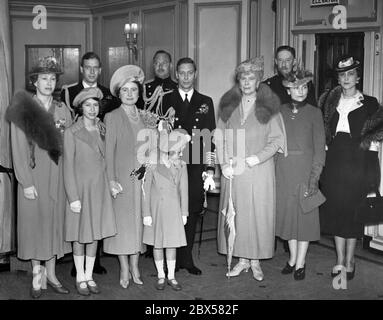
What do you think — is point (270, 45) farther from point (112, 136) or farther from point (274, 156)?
point (112, 136)

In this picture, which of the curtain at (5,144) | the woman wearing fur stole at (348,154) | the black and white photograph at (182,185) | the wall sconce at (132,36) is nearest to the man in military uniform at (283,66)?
the black and white photograph at (182,185)

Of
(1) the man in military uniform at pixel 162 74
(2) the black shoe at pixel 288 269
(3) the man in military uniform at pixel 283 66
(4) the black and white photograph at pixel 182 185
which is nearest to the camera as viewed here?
(4) the black and white photograph at pixel 182 185

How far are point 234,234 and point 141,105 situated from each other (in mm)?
1174

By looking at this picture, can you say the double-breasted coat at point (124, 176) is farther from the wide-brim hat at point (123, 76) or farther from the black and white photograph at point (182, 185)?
the wide-brim hat at point (123, 76)

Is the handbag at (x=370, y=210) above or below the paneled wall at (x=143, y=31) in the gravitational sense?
below

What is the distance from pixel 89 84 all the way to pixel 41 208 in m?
0.95

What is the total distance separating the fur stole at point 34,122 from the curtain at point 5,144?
50 centimetres

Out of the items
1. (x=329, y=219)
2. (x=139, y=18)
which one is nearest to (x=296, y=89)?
(x=329, y=219)

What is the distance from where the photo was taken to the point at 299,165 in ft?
11.8

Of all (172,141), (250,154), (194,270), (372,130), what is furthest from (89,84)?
(372,130)

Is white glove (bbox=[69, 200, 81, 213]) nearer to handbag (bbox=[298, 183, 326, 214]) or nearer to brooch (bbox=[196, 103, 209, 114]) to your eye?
brooch (bbox=[196, 103, 209, 114])

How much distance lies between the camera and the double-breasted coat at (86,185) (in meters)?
3.26
